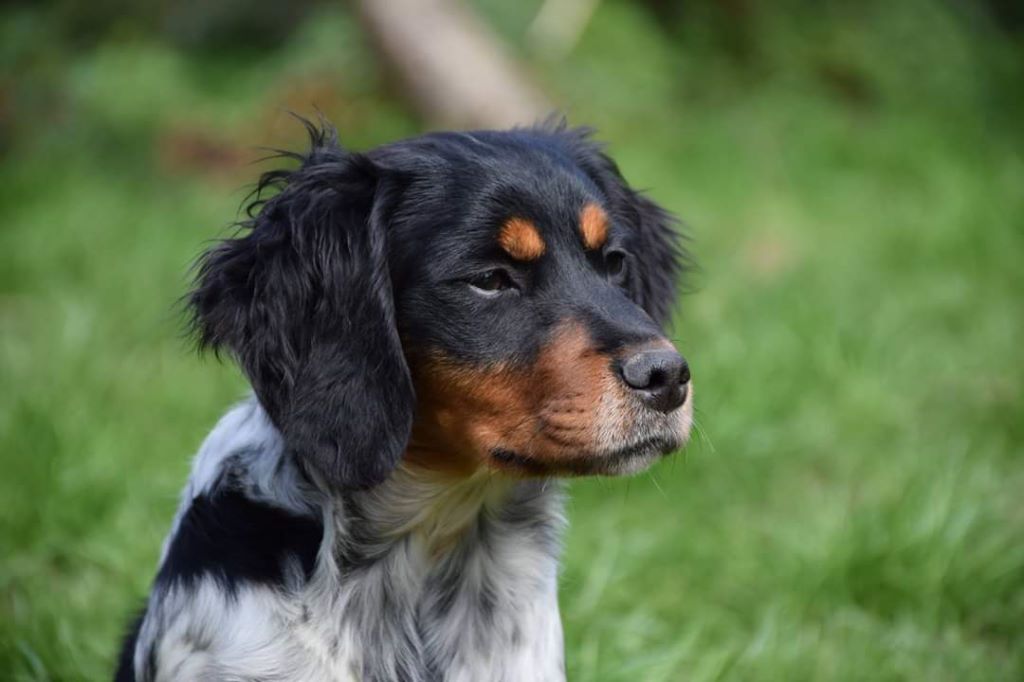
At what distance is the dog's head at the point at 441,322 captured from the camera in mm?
2762

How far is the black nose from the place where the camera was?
2.70 m

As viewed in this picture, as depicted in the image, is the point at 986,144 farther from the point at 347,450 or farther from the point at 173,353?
the point at 347,450

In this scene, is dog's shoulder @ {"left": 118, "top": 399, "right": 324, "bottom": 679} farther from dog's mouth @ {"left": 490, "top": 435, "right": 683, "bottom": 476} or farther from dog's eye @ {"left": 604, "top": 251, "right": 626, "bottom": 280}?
dog's eye @ {"left": 604, "top": 251, "right": 626, "bottom": 280}

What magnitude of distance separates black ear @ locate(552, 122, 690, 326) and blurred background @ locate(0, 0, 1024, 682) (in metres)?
0.57

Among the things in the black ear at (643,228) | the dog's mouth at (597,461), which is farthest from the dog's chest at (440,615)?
the black ear at (643,228)

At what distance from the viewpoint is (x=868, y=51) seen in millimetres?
10242

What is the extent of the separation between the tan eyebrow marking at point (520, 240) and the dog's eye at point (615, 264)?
0.99ft

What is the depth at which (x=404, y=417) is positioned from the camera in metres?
2.87

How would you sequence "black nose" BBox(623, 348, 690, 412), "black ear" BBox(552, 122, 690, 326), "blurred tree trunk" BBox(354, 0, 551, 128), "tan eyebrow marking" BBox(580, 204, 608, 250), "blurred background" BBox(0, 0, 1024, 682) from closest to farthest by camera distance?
"black nose" BBox(623, 348, 690, 412) → "tan eyebrow marking" BBox(580, 204, 608, 250) → "black ear" BBox(552, 122, 690, 326) → "blurred background" BBox(0, 0, 1024, 682) → "blurred tree trunk" BBox(354, 0, 551, 128)

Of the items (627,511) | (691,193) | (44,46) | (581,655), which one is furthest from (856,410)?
(44,46)

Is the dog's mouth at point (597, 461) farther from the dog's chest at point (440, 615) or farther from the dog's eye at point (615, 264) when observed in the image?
the dog's eye at point (615, 264)

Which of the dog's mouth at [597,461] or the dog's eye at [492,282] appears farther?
the dog's eye at [492,282]

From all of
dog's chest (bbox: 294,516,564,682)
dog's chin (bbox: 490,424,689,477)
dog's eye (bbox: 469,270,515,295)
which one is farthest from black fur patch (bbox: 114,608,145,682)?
dog's eye (bbox: 469,270,515,295)

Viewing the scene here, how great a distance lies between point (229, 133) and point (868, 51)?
5207 mm
